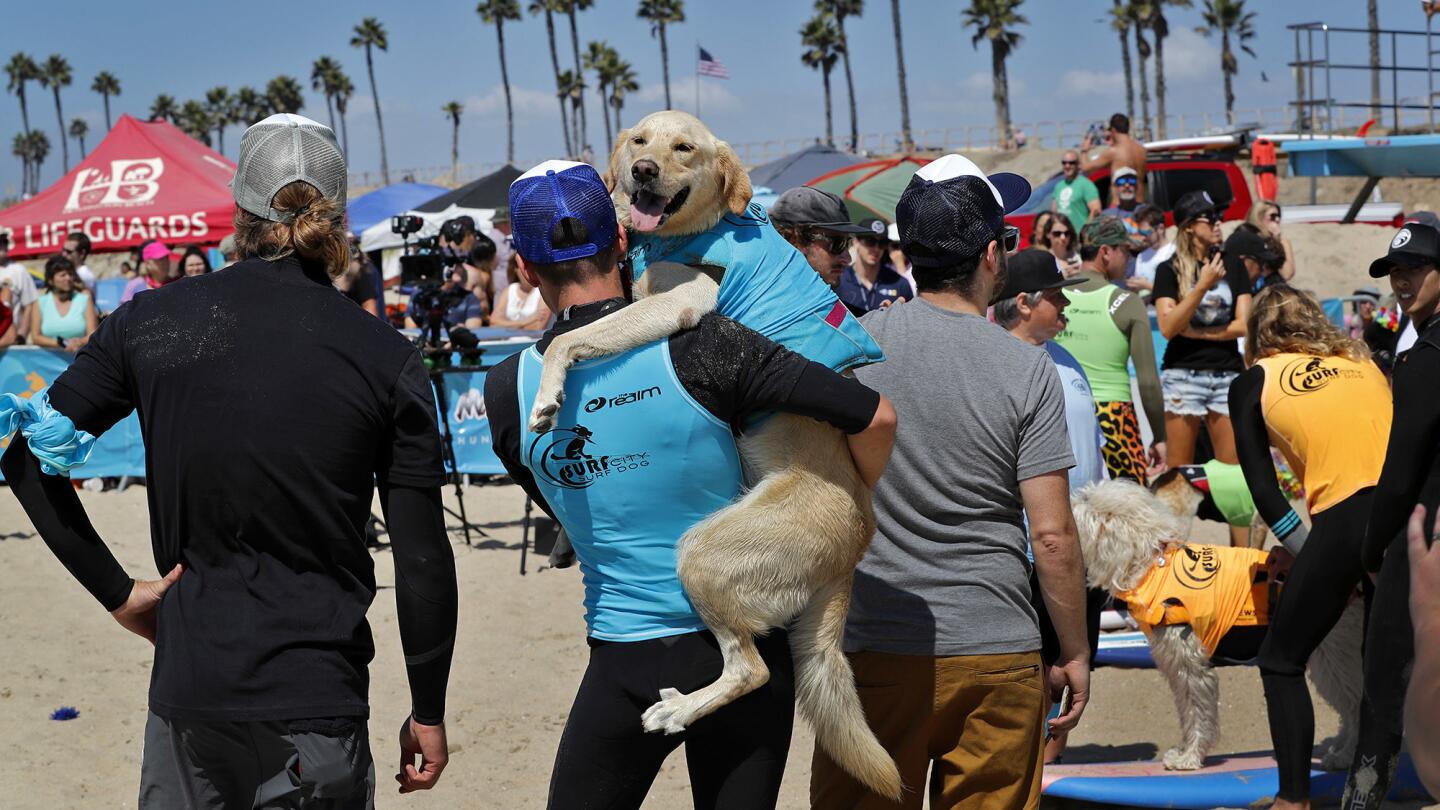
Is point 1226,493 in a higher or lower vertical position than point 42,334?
lower

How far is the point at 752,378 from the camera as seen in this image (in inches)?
88.5

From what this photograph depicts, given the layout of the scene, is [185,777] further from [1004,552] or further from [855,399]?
[1004,552]

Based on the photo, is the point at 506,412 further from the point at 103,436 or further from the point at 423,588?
the point at 103,436

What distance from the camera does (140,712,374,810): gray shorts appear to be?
87.7 inches

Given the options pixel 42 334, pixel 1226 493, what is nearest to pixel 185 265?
pixel 42 334

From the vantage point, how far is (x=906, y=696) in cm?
283

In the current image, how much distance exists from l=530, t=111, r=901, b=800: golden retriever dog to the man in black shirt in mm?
356

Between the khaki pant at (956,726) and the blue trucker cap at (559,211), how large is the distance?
117 cm

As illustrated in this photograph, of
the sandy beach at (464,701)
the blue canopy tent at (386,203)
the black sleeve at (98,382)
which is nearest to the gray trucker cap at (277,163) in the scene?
the black sleeve at (98,382)

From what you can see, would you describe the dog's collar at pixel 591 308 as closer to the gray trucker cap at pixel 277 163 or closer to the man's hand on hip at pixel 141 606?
the gray trucker cap at pixel 277 163

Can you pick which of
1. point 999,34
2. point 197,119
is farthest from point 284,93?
point 999,34

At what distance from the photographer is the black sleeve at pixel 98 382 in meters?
2.33

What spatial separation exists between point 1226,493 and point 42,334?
9862 mm

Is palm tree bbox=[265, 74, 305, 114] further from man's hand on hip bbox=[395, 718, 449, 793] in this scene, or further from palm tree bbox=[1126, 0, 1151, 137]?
man's hand on hip bbox=[395, 718, 449, 793]
